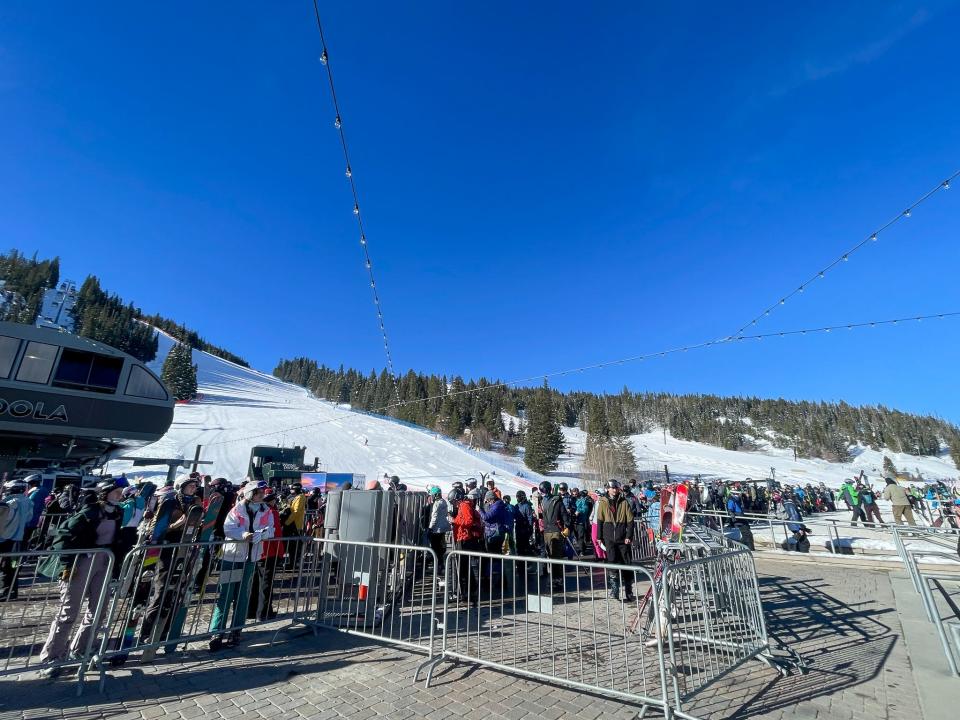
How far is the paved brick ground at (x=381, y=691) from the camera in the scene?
362 centimetres

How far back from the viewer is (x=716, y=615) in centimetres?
484

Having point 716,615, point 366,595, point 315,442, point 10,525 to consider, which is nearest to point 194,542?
point 366,595

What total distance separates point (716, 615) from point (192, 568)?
6239 mm

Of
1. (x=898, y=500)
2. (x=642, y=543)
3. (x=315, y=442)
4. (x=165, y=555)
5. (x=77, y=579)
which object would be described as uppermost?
(x=315, y=442)

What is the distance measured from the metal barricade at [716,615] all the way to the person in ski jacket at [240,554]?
4800mm

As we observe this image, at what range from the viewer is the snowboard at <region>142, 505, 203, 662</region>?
4.87m

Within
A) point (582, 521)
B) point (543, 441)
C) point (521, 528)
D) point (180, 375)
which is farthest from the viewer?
point (180, 375)

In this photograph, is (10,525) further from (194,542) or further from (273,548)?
(273,548)

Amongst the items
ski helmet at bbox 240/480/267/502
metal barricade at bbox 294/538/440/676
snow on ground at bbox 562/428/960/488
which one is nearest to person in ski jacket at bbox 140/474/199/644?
ski helmet at bbox 240/480/267/502

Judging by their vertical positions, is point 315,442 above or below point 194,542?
above

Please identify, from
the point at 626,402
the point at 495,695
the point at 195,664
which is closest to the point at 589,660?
the point at 495,695

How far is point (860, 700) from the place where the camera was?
3.91 meters

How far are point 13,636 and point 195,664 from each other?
2.92 m

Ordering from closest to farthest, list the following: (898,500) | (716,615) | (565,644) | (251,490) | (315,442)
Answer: (716,615) < (565,644) < (251,490) < (898,500) < (315,442)
